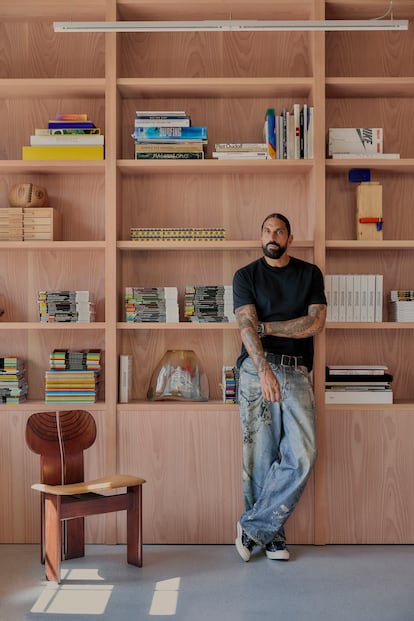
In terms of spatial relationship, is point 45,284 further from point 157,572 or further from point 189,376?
point 157,572

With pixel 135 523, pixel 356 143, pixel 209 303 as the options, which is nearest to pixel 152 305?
pixel 209 303

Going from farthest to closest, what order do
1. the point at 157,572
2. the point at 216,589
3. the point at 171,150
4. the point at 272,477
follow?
the point at 171,150 → the point at 272,477 → the point at 157,572 → the point at 216,589

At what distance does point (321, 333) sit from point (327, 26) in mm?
1653

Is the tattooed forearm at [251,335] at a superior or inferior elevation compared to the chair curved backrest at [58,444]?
superior

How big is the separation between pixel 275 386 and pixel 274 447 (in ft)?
1.24

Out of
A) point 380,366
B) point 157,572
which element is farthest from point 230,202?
point 157,572

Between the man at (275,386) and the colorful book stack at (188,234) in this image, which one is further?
the colorful book stack at (188,234)

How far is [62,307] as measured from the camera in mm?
4406

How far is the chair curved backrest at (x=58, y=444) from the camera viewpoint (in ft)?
13.0

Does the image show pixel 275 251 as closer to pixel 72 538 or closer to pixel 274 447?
pixel 274 447

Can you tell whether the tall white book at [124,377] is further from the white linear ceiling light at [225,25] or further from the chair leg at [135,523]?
the white linear ceiling light at [225,25]

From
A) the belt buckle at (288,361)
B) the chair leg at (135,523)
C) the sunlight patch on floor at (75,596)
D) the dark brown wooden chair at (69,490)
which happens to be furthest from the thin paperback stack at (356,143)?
the sunlight patch on floor at (75,596)

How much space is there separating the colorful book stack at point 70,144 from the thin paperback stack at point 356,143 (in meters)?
1.35

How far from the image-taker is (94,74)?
4.73 meters
